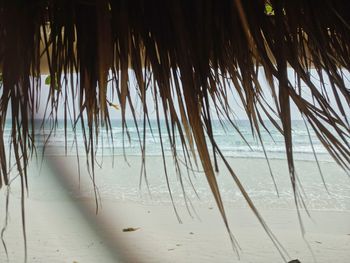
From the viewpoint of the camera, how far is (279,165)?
23.2 feet

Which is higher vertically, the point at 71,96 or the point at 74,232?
the point at 71,96

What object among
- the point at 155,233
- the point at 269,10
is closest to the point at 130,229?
the point at 155,233

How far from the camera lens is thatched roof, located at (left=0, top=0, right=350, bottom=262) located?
601 mm

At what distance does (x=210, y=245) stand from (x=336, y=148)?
2.89 metres

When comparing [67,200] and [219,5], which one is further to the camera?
[67,200]

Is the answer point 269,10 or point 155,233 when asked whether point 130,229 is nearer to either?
point 155,233

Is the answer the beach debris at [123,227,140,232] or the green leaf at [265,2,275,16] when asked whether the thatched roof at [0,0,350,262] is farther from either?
the beach debris at [123,227,140,232]

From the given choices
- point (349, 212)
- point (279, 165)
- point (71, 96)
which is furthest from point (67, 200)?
point (71, 96)

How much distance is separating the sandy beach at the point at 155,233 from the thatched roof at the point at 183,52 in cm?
212

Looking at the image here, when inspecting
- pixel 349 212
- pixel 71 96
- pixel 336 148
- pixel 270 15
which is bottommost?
pixel 349 212

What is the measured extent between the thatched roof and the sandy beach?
212 cm

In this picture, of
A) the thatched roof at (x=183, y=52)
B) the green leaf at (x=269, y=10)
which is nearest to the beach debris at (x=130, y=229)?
the thatched roof at (x=183, y=52)

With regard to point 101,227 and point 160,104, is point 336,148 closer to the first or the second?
point 160,104

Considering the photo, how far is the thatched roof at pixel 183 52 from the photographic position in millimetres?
601
